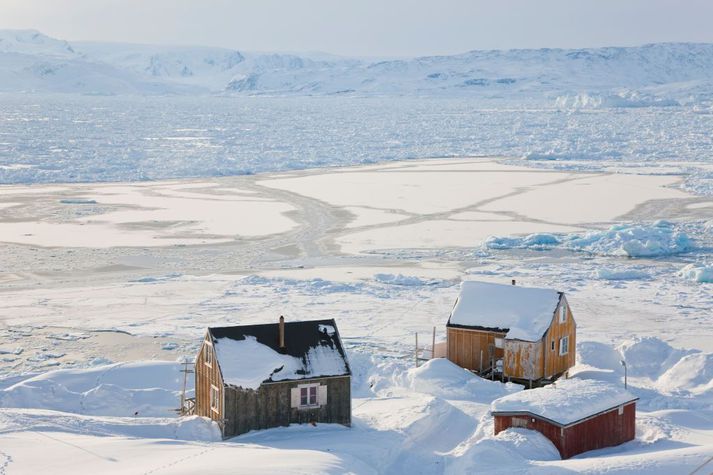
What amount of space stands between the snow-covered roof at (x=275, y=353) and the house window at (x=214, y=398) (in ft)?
1.77

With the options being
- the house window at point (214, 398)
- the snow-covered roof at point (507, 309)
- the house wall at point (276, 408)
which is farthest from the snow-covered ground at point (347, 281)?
the snow-covered roof at point (507, 309)

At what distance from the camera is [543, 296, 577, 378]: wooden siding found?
23.5m

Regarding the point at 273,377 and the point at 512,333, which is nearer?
the point at 273,377

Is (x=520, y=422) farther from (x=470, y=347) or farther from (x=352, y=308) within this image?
(x=352, y=308)

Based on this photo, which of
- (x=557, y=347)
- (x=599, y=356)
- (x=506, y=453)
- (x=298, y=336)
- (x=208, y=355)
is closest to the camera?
(x=506, y=453)

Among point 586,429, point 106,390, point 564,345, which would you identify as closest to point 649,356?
point 564,345

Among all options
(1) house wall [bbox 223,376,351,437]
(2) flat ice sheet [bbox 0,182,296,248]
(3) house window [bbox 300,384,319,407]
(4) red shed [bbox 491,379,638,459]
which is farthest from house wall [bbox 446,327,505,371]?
(2) flat ice sheet [bbox 0,182,296,248]

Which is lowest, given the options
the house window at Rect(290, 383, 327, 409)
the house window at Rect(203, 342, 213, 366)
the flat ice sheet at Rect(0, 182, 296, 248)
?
the house window at Rect(290, 383, 327, 409)

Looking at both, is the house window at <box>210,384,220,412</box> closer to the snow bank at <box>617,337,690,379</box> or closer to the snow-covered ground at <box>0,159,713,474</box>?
the snow-covered ground at <box>0,159,713,474</box>

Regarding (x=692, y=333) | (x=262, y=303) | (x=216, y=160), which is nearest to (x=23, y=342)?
(x=262, y=303)

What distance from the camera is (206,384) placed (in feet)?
68.0

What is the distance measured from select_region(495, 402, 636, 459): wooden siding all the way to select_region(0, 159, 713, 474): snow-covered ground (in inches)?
8.4

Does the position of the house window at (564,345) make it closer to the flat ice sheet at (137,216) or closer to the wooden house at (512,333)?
the wooden house at (512,333)

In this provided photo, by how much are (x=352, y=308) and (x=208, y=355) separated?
9889mm
